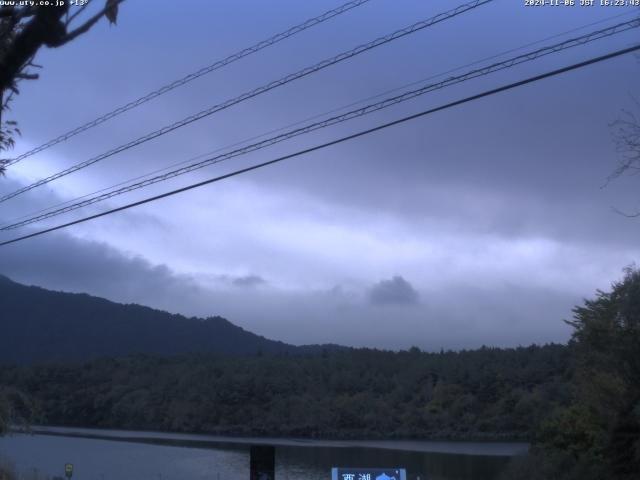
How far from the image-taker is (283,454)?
1420 inches

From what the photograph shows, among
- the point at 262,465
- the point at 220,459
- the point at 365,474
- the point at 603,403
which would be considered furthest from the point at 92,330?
the point at 365,474

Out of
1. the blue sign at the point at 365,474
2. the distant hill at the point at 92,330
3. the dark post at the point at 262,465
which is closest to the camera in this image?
the blue sign at the point at 365,474

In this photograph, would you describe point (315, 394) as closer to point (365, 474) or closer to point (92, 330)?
point (92, 330)

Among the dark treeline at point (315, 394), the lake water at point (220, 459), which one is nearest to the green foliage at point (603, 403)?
the lake water at point (220, 459)

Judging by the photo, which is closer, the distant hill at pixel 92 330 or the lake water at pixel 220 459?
the lake water at pixel 220 459

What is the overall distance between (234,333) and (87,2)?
124 meters

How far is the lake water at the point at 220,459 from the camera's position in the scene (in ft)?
98.8

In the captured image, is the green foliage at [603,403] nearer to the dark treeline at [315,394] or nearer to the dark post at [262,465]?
the dark post at [262,465]

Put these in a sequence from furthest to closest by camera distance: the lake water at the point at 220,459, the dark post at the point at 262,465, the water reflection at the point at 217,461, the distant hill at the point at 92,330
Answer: the distant hill at the point at 92,330, the lake water at the point at 220,459, the water reflection at the point at 217,461, the dark post at the point at 262,465

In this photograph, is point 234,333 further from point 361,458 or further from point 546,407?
point 361,458

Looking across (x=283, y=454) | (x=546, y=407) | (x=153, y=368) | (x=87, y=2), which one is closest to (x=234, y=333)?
(x=153, y=368)

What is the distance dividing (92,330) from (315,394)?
47.4 metres

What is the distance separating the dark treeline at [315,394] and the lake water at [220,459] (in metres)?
8.52

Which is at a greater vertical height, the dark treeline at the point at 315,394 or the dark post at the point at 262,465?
the dark treeline at the point at 315,394
